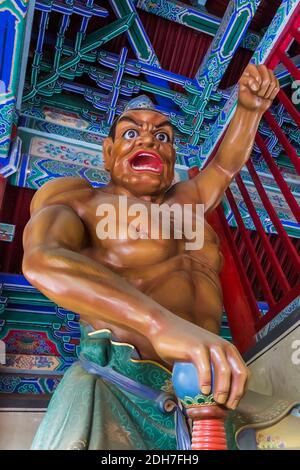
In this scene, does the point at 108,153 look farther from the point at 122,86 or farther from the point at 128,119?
the point at 122,86

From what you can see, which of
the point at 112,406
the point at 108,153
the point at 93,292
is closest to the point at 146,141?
the point at 108,153

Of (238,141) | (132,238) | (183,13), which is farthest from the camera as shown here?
(183,13)

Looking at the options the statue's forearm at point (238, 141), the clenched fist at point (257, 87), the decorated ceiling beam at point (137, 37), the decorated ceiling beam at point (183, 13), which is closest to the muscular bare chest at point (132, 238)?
the statue's forearm at point (238, 141)

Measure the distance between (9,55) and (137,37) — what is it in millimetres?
1088

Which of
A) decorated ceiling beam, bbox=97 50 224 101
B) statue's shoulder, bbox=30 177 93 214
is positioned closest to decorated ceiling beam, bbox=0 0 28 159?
statue's shoulder, bbox=30 177 93 214

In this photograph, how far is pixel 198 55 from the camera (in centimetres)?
289

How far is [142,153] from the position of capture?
137 cm

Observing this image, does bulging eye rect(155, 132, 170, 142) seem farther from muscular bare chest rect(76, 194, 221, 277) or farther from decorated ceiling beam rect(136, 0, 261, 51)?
decorated ceiling beam rect(136, 0, 261, 51)

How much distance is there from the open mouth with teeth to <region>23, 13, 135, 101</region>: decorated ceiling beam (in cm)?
149

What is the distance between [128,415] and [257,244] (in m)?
2.57

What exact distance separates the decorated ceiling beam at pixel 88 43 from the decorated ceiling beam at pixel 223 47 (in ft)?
1.73

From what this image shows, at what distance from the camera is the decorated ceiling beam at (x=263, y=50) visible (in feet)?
7.10

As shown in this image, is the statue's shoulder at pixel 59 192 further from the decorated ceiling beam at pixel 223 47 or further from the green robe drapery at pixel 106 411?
the decorated ceiling beam at pixel 223 47

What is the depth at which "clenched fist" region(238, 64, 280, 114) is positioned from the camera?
4.53ft
